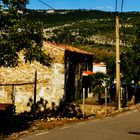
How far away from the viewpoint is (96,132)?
1526cm

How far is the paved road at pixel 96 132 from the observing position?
13.8 metres

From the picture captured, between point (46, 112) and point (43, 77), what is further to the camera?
point (43, 77)

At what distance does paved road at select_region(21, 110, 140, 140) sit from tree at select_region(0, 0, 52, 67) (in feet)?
8.82

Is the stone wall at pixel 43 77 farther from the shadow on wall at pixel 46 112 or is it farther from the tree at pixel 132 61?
the tree at pixel 132 61

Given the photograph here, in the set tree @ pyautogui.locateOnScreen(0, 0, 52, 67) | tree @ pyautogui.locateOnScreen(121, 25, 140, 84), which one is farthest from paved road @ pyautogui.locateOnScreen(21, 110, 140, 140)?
tree @ pyautogui.locateOnScreen(121, 25, 140, 84)

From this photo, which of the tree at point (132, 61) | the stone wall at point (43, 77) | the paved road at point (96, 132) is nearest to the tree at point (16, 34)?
the paved road at point (96, 132)

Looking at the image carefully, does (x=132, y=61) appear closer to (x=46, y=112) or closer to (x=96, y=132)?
(x=46, y=112)

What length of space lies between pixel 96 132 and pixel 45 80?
19.7 m

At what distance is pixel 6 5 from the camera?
14219mm

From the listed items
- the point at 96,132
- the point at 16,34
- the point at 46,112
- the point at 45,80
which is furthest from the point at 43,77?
the point at 16,34

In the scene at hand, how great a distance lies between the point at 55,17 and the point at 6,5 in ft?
558

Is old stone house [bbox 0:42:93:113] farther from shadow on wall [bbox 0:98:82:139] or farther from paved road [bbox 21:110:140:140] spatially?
paved road [bbox 21:110:140:140]

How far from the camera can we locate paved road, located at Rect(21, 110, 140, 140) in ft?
45.4

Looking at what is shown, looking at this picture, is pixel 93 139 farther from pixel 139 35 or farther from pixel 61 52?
pixel 61 52
